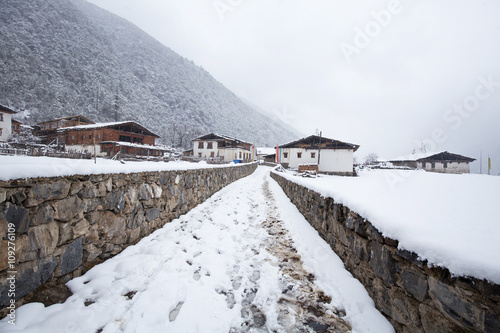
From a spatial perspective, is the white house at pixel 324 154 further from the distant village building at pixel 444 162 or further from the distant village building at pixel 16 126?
the distant village building at pixel 16 126

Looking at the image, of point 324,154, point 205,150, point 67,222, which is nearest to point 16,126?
point 205,150

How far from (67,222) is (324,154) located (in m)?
→ 32.1

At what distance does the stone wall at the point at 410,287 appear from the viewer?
117cm

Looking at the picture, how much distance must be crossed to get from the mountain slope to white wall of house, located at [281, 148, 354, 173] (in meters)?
43.9

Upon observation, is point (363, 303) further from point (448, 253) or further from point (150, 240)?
point (150, 240)

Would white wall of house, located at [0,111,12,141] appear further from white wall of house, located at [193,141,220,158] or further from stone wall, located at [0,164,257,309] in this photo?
stone wall, located at [0,164,257,309]

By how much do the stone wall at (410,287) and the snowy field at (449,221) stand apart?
0.27 feet

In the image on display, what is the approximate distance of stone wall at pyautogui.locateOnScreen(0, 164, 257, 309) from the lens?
5.93ft

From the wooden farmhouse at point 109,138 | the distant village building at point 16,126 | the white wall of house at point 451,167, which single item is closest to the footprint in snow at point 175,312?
the wooden farmhouse at point 109,138

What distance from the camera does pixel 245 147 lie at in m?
52.2

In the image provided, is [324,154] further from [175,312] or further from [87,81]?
[87,81]

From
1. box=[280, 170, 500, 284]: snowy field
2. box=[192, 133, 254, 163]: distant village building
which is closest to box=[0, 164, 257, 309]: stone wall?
box=[280, 170, 500, 284]: snowy field

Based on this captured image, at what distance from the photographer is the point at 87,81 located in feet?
225

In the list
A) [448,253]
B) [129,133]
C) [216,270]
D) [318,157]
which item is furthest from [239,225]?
[129,133]
